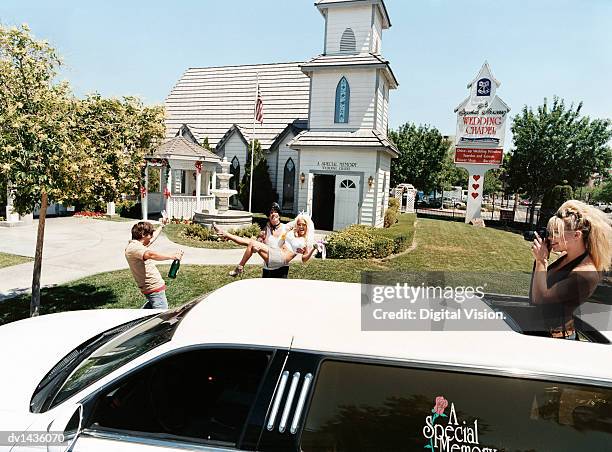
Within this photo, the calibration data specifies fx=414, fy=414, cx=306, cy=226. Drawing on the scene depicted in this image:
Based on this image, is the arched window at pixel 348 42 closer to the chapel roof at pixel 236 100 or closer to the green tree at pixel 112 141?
the chapel roof at pixel 236 100

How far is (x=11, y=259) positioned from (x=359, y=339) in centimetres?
1242

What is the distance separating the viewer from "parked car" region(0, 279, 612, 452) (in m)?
2.16

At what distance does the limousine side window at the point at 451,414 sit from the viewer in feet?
7.04

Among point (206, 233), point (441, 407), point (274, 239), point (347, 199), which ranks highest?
point (347, 199)

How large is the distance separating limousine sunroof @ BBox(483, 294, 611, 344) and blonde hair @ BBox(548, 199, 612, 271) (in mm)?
606

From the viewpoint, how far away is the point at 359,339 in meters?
2.41

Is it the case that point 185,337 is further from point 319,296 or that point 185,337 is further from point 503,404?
point 503,404

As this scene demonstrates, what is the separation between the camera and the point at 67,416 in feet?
7.80

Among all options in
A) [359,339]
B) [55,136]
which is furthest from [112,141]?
[359,339]

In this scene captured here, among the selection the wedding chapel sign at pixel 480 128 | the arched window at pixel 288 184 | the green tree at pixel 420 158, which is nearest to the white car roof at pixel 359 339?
the arched window at pixel 288 184

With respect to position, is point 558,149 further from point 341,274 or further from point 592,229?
point 592,229

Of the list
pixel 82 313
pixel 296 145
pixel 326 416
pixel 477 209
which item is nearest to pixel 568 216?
pixel 326 416

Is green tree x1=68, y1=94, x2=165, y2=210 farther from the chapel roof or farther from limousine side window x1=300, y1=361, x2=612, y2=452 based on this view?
the chapel roof

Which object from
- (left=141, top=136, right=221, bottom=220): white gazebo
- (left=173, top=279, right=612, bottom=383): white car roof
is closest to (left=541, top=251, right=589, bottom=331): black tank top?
(left=173, top=279, right=612, bottom=383): white car roof
